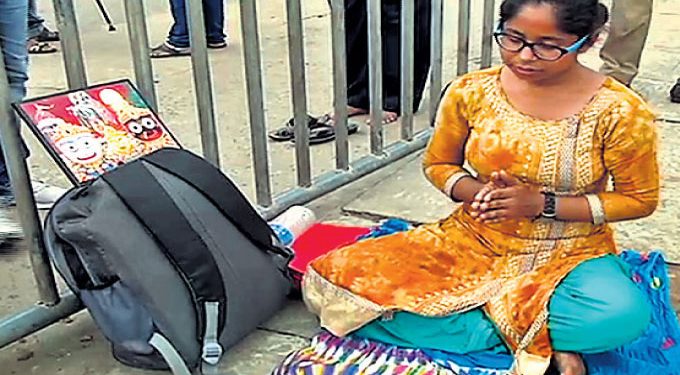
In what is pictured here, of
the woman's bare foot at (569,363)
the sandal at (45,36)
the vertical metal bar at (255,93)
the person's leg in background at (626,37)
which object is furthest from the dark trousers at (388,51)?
the sandal at (45,36)

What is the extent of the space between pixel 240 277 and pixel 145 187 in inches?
11.6

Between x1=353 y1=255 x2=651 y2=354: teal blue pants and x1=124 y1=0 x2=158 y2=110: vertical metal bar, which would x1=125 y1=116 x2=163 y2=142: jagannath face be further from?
x1=353 y1=255 x2=651 y2=354: teal blue pants

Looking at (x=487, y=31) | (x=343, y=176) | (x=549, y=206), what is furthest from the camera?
(x=487, y=31)

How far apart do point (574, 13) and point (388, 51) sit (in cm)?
194

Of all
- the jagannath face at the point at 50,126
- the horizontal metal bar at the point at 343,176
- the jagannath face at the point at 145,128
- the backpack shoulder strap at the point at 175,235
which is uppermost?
the jagannath face at the point at 50,126

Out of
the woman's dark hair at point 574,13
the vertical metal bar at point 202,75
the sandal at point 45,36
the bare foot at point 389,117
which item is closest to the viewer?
the woman's dark hair at point 574,13

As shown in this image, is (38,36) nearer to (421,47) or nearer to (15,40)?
(421,47)

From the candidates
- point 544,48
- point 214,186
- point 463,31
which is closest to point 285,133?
point 463,31

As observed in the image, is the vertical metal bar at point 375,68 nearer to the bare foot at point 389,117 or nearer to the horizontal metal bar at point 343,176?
the horizontal metal bar at point 343,176

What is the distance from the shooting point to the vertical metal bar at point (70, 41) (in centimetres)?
207

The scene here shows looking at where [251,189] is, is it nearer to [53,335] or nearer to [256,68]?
[256,68]

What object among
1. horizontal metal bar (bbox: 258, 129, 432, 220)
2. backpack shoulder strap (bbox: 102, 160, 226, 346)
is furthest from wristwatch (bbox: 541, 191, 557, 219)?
horizontal metal bar (bbox: 258, 129, 432, 220)

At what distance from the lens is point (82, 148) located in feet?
6.91

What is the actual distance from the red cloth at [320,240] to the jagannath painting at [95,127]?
465 mm
